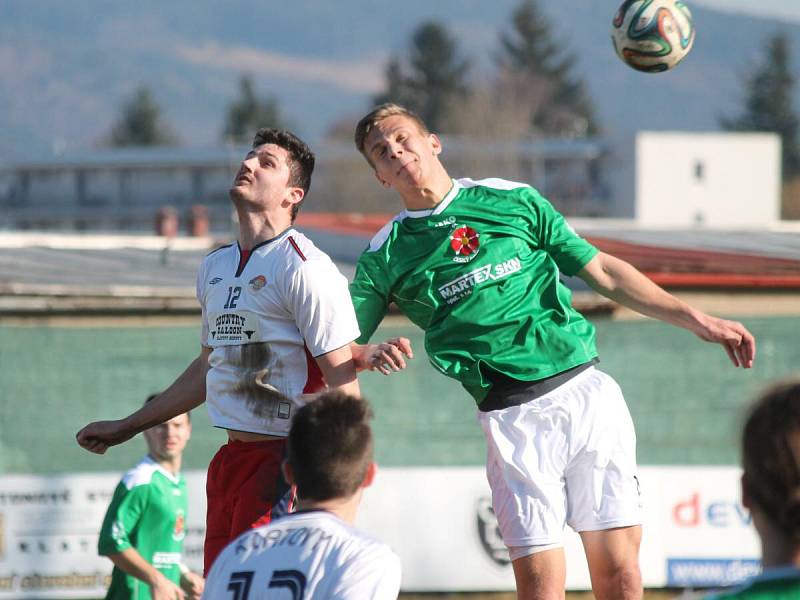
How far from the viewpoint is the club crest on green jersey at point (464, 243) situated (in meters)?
5.39

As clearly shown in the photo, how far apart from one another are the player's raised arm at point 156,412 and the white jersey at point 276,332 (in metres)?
0.27

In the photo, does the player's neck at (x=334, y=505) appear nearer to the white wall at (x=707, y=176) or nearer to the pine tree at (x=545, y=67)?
the white wall at (x=707, y=176)

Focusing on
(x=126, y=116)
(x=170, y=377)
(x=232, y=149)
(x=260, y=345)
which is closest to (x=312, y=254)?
(x=260, y=345)

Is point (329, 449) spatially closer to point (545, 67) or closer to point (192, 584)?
point (192, 584)

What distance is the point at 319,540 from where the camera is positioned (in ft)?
11.0

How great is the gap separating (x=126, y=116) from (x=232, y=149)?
27932 millimetres

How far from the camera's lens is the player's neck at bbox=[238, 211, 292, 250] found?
16.3 feet

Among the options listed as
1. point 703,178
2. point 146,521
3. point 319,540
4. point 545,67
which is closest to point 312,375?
point 319,540

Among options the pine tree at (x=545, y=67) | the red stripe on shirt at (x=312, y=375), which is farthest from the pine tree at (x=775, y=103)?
the red stripe on shirt at (x=312, y=375)

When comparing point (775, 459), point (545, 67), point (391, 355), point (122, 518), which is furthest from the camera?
point (545, 67)

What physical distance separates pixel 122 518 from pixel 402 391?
475 cm

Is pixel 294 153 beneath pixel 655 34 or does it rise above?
beneath

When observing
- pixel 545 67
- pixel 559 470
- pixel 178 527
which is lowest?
pixel 178 527

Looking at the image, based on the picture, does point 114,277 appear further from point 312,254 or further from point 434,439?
point 312,254
